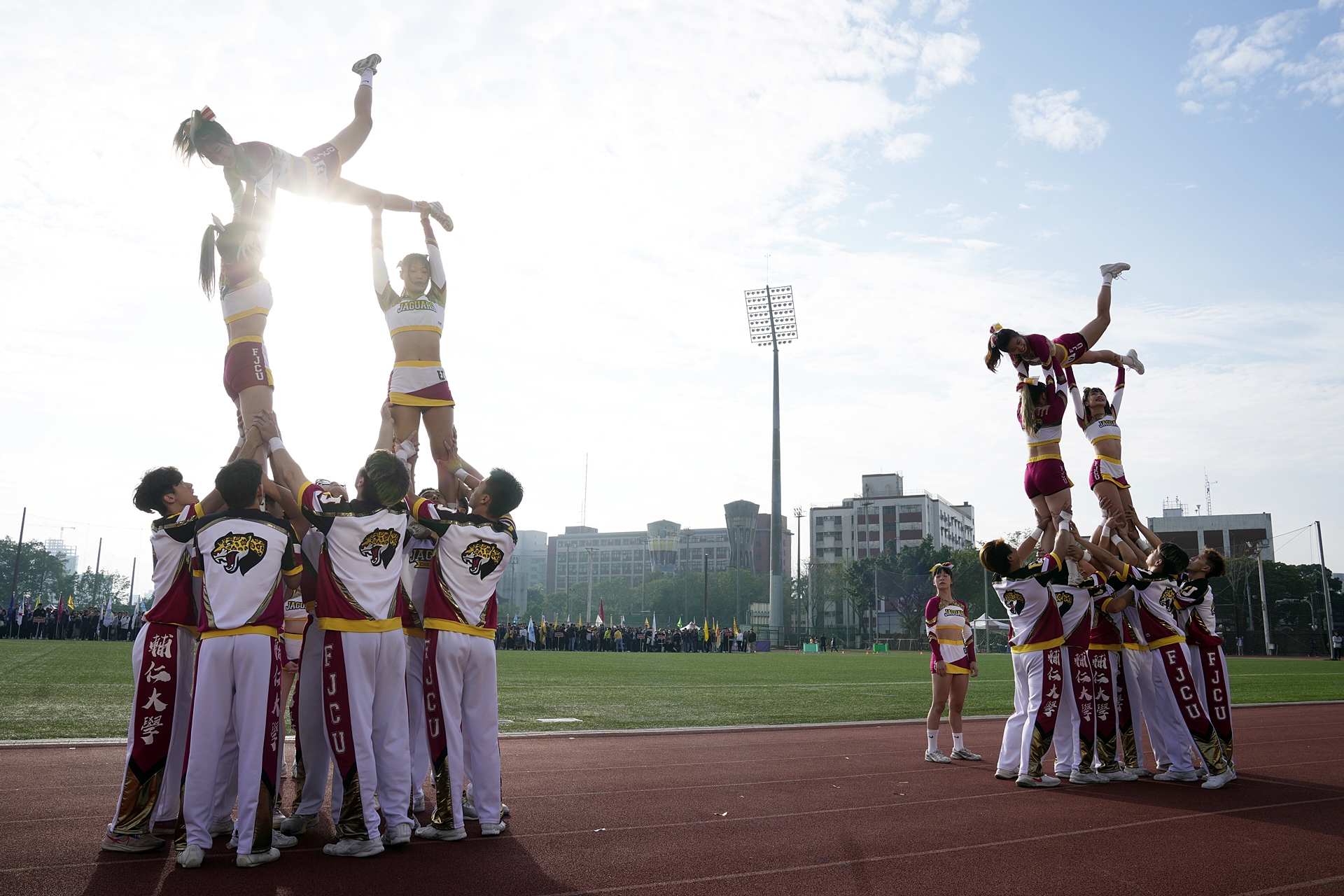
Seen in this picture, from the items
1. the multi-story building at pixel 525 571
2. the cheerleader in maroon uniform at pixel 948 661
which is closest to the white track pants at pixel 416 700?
the cheerleader in maroon uniform at pixel 948 661

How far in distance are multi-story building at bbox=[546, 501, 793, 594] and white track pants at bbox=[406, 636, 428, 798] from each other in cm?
12822

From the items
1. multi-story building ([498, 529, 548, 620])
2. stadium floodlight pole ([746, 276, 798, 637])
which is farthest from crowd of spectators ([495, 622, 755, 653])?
multi-story building ([498, 529, 548, 620])

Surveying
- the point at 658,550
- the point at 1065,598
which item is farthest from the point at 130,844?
the point at 658,550

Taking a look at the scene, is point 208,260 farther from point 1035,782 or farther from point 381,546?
point 1035,782

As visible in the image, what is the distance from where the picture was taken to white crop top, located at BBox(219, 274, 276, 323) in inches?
270

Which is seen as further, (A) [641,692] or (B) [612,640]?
(B) [612,640]

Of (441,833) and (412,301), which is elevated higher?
(412,301)

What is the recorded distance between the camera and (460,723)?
237 inches

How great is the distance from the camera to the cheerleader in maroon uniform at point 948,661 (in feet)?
33.3

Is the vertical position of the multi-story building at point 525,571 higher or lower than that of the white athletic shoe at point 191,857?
higher

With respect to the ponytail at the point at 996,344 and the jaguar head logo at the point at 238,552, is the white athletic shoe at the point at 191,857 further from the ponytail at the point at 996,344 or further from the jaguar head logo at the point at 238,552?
the ponytail at the point at 996,344

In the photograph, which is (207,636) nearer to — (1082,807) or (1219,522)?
(1082,807)

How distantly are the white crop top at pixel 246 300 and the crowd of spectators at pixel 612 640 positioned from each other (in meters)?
41.0

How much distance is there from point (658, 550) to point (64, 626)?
4234 inches
